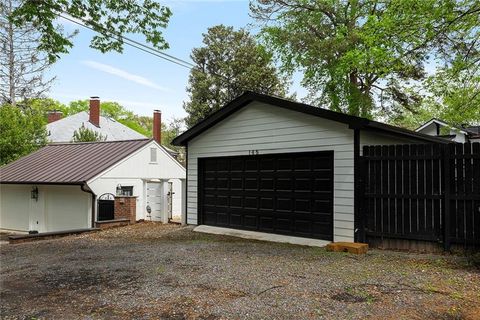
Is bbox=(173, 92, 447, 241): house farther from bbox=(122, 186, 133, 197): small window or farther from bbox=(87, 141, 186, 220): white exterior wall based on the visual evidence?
bbox=(122, 186, 133, 197): small window

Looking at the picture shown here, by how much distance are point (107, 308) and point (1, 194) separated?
55.5 ft

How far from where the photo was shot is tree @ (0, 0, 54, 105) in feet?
73.7

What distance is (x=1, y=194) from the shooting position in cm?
1845

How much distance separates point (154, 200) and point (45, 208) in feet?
18.2

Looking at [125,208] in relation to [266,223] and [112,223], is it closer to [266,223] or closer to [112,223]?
[112,223]

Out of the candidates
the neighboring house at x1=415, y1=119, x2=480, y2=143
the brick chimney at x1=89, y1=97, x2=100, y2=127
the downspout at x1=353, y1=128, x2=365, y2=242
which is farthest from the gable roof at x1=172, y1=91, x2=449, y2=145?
the brick chimney at x1=89, y1=97, x2=100, y2=127

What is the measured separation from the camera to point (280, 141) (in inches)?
398

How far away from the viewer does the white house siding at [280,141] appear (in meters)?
8.70

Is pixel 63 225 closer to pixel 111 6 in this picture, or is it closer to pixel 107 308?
pixel 111 6

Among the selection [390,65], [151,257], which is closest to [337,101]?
[390,65]

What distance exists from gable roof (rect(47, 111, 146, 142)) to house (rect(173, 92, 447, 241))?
19.3 m

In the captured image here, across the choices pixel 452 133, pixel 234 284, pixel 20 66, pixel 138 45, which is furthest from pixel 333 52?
pixel 20 66

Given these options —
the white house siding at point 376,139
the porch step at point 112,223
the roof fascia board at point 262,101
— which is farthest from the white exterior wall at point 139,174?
the white house siding at point 376,139

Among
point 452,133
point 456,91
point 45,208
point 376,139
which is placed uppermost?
point 456,91
